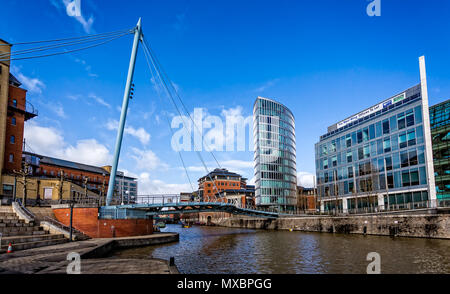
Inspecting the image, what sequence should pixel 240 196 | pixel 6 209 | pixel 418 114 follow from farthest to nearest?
pixel 240 196
pixel 418 114
pixel 6 209

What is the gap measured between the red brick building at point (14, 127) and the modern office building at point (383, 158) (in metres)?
58.3

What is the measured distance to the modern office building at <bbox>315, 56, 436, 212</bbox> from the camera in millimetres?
51753

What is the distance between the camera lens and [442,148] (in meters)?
59.1

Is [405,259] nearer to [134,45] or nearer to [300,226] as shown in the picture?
[134,45]

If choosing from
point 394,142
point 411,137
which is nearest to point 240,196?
point 394,142

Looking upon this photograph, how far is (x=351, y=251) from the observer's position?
1085 inches

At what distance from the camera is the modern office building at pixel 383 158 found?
51.8 meters

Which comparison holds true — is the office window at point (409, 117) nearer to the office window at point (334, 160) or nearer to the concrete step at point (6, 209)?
the office window at point (334, 160)

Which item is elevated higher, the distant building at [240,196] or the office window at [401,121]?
the office window at [401,121]

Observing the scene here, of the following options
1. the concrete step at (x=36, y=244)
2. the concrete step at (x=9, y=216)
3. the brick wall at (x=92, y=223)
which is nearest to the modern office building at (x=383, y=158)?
the brick wall at (x=92, y=223)

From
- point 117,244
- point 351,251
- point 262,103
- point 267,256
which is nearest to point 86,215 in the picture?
point 117,244

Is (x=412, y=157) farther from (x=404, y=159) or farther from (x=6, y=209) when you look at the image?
(x=6, y=209)

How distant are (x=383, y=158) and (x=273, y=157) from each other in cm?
4770

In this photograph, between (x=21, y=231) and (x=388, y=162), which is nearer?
(x=21, y=231)
